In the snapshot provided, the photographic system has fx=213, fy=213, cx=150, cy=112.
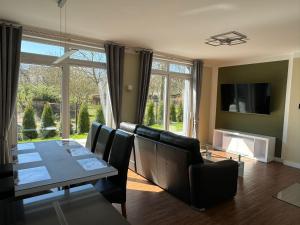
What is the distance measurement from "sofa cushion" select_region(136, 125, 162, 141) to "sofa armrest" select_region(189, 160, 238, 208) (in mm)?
800

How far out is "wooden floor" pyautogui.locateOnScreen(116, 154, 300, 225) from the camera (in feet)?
8.39

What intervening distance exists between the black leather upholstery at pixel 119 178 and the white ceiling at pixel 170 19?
1.64 meters

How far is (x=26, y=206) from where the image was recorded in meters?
1.33

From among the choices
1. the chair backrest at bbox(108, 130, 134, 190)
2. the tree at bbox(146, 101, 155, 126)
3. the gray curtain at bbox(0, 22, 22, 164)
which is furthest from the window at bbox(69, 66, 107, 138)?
the chair backrest at bbox(108, 130, 134, 190)

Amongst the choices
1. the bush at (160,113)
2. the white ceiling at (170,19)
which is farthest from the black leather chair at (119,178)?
the bush at (160,113)

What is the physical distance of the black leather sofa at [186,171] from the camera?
2.68 m

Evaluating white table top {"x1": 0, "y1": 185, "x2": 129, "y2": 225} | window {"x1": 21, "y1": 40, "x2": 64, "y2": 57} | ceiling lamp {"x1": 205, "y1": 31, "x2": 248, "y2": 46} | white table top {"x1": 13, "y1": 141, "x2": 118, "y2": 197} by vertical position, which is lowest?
white table top {"x1": 0, "y1": 185, "x2": 129, "y2": 225}

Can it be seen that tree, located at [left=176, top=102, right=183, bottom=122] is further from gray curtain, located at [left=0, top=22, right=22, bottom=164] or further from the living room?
gray curtain, located at [left=0, top=22, right=22, bottom=164]

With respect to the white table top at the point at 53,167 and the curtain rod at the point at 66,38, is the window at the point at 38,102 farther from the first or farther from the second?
the white table top at the point at 53,167

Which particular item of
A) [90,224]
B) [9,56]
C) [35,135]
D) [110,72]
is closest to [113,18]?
[110,72]

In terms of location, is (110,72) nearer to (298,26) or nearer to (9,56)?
(9,56)

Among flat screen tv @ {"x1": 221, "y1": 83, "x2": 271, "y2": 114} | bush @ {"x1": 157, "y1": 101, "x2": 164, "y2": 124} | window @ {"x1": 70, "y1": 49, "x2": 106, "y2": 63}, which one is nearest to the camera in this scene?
window @ {"x1": 70, "y1": 49, "x2": 106, "y2": 63}

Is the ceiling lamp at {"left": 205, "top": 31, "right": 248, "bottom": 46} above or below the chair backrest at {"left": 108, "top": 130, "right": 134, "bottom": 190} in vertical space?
above

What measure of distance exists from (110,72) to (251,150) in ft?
12.6
